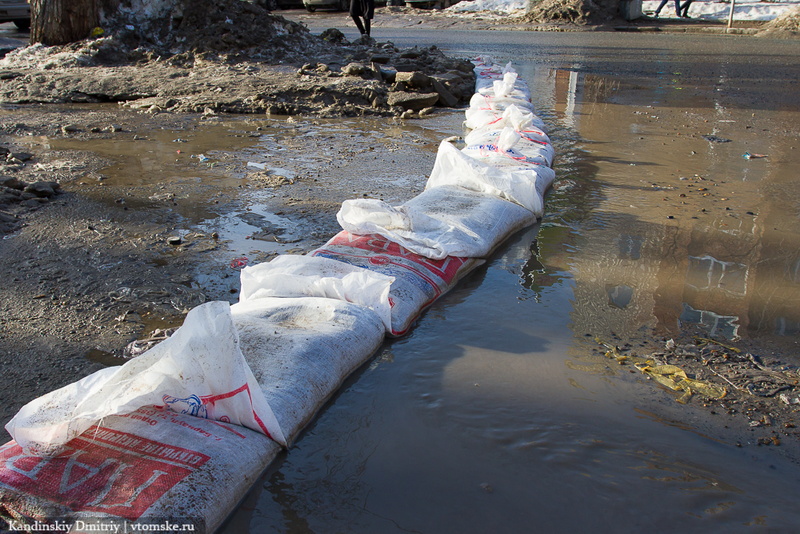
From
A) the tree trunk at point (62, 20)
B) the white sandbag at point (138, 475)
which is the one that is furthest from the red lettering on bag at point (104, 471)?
the tree trunk at point (62, 20)

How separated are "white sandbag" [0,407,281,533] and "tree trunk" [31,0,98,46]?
29.7 feet

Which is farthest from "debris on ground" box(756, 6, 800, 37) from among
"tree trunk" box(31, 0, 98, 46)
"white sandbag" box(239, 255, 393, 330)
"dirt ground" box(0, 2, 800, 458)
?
"white sandbag" box(239, 255, 393, 330)

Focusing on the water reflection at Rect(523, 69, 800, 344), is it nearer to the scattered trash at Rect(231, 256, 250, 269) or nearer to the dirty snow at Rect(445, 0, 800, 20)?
the scattered trash at Rect(231, 256, 250, 269)

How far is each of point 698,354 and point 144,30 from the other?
9.16 meters

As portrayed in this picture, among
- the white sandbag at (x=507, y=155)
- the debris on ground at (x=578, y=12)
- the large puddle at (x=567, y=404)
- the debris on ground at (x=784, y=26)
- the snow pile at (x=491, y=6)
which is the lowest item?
the large puddle at (x=567, y=404)

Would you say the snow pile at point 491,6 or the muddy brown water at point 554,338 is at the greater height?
the snow pile at point 491,6

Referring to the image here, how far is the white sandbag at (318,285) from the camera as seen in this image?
7.95ft

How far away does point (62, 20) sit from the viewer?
897cm

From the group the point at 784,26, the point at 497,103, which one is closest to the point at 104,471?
the point at 497,103

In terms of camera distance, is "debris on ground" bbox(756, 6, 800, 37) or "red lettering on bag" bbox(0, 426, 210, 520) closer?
"red lettering on bag" bbox(0, 426, 210, 520)

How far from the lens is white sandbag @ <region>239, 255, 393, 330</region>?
95.4 inches

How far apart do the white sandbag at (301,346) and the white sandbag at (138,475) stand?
0.21 metres

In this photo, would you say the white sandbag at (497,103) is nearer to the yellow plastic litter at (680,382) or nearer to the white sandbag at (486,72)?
the white sandbag at (486,72)

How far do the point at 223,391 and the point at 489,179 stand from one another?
2.41 m
